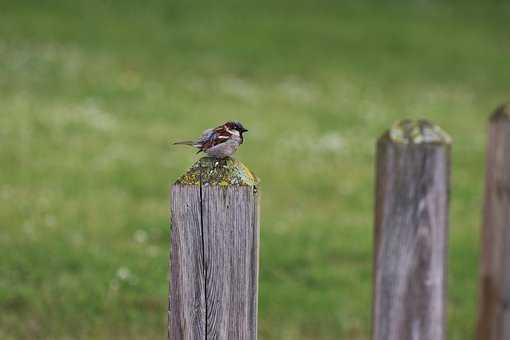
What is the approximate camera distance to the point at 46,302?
268 inches

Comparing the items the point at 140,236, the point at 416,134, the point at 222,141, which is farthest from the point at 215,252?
the point at 140,236

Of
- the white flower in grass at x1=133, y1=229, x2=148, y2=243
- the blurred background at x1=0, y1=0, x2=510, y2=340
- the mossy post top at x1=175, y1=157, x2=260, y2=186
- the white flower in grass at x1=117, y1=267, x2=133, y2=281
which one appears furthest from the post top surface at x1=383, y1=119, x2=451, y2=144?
the white flower in grass at x1=133, y1=229, x2=148, y2=243

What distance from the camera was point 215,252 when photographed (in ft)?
9.48

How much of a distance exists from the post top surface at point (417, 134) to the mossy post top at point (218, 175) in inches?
45.5

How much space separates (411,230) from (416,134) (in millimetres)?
470

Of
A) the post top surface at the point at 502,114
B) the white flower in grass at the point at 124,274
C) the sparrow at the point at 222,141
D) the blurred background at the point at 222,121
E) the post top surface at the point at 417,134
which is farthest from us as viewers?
the blurred background at the point at 222,121

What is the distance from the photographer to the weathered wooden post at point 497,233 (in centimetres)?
423

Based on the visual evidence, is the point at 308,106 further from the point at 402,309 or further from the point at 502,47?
the point at 402,309

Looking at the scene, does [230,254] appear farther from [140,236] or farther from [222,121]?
[222,121]

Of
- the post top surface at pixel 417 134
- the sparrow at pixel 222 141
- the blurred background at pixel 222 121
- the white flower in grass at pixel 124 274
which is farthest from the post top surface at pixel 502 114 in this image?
the white flower in grass at pixel 124 274

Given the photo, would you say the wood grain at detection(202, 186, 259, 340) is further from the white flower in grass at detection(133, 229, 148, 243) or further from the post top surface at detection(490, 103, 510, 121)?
the white flower in grass at detection(133, 229, 148, 243)

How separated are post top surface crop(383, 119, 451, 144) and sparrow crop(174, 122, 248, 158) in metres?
0.84

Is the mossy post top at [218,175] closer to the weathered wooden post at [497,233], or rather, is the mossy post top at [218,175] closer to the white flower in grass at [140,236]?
the weathered wooden post at [497,233]

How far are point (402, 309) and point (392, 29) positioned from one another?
2311 cm
